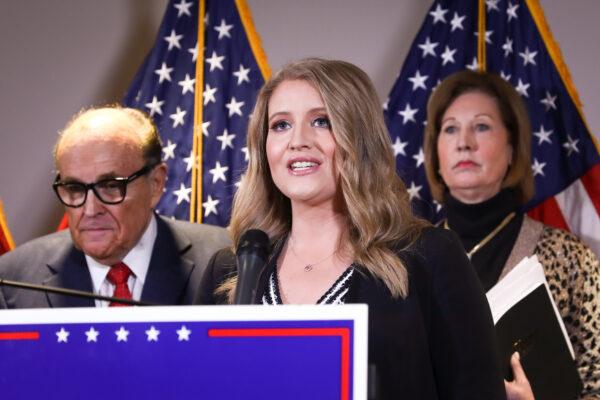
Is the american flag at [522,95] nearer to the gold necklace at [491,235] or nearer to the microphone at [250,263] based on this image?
the gold necklace at [491,235]

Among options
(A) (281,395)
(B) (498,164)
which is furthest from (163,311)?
(B) (498,164)

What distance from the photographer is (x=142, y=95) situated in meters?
3.84

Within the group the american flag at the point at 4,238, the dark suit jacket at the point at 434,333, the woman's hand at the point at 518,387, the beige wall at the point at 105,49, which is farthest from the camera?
the beige wall at the point at 105,49

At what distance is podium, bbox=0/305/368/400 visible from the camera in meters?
1.20

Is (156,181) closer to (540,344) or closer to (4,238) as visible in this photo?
(4,238)

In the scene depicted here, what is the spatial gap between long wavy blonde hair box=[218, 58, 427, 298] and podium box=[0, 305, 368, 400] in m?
0.67

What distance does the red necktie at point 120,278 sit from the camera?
9.85ft

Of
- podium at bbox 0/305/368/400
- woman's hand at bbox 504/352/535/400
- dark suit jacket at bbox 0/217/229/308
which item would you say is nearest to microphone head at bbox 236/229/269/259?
podium at bbox 0/305/368/400

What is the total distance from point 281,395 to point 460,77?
8.05ft

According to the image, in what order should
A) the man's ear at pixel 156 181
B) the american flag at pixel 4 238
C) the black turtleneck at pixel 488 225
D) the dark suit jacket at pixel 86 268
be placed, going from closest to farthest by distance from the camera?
the dark suit jacket at pixel 86 268, the man's ear at pixel 156 181, the black turtleneck at pixel 488 225, the american flag at pixel 4 238

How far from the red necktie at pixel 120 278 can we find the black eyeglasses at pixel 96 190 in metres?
0.23

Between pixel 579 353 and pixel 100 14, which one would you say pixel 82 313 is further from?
pixel 100 14

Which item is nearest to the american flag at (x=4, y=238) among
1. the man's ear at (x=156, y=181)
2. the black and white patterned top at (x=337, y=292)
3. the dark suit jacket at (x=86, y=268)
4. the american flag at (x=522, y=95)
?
the dark suit jacket at (x=86, y=268)

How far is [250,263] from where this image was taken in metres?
1.45
